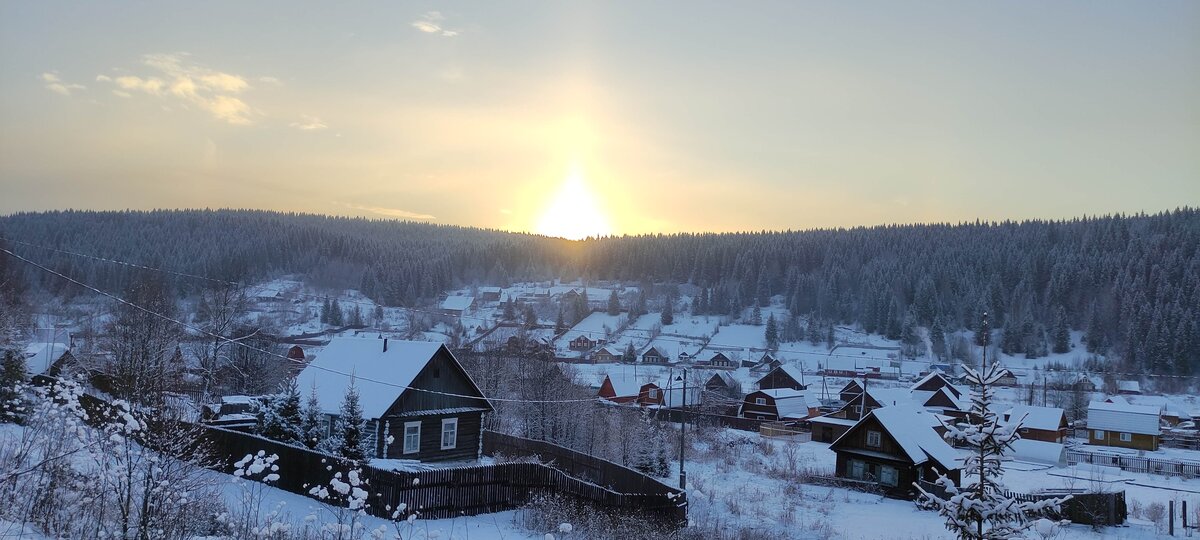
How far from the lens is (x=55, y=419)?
36.9ft

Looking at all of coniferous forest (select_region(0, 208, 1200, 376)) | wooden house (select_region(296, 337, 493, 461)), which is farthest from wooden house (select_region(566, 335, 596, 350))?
wooden house (select_region(296, 337, 493, 461))

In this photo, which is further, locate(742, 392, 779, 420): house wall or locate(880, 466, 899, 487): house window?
locate(742, 392, 779, 420): house wall

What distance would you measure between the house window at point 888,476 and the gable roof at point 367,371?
25.2 m

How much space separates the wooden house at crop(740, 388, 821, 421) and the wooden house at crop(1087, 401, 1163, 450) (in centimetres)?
2280

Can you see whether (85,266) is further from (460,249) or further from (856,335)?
(856,335)

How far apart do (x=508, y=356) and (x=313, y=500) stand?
3020cm

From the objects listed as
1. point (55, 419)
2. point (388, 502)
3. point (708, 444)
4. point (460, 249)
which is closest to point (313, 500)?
point (388, 502)

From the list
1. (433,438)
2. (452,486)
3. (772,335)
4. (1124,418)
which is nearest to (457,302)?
(772,335)

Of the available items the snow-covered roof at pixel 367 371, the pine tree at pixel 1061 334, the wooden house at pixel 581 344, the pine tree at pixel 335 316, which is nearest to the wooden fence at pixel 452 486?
the snow-covered roof at pixel 367 371

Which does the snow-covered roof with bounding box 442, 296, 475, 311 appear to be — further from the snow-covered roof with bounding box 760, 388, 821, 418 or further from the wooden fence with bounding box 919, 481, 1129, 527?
the wooden fence with bounding box 919, 481, 1129, 527

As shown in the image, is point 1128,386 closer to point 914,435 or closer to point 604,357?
point 604,357

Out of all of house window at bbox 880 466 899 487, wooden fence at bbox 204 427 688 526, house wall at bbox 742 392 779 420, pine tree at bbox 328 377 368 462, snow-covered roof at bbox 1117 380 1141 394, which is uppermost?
pine tree at bbox 328 377 368 462

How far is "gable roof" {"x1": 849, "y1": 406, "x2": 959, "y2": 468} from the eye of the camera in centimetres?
3797

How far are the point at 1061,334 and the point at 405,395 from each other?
115m
